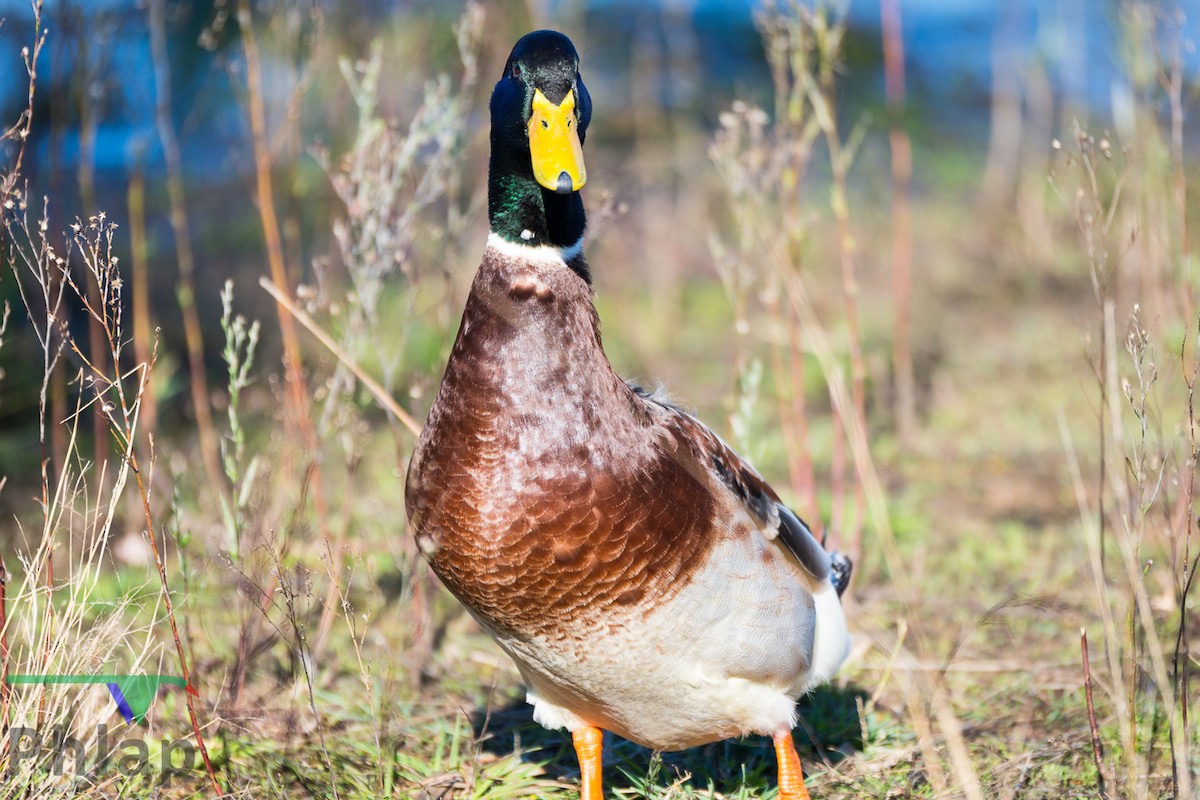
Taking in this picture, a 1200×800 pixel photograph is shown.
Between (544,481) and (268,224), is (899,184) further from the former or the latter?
(544,481)

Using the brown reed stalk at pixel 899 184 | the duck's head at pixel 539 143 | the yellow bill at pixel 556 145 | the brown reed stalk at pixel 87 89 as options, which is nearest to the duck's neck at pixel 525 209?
the duck's head at pixel 539 143

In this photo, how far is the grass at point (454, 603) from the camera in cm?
228

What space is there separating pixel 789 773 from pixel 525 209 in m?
1.40

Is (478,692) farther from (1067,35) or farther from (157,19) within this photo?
(1067,35)

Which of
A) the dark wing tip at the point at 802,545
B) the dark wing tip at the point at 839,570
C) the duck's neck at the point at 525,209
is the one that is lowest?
the dark wing tip at the point at 839,570

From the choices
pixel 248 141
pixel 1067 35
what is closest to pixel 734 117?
pixel 248 141

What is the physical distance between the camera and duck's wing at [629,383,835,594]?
2.37m

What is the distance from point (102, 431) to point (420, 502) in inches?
103

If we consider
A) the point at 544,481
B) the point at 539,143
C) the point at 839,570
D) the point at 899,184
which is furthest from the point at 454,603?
A: the point at 899,184

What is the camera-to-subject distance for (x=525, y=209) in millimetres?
2260

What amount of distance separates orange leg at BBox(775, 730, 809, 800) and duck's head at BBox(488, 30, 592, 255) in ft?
4.04

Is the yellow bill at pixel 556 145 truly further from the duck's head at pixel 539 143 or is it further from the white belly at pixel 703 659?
the white belly at pixel 703 659

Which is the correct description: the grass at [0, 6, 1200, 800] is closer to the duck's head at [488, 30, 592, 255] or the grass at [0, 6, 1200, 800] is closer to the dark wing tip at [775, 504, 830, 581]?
the dark wing tip at [775, 504, 830, 581]

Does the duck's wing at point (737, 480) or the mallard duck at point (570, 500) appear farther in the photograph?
the duck's wing at point (737, 480)
